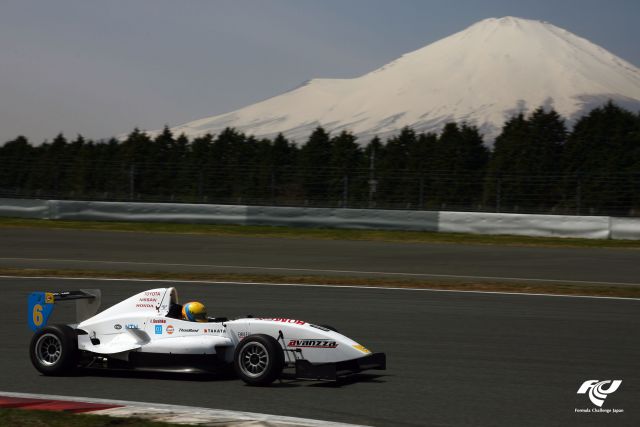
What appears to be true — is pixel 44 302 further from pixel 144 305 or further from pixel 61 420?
pixel 61 420

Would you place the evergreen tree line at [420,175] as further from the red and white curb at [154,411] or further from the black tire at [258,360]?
the red and white curb at [154,411]

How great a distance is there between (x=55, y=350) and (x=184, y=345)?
1313mm

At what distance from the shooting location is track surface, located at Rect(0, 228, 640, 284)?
19.7 m

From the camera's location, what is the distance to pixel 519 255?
75.6ft

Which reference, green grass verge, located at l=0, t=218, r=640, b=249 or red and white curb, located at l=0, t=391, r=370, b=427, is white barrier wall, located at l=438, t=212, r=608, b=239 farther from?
red and white curb, located at l=0, t=391, r=370, b=427

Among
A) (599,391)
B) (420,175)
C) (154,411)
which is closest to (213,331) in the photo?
(154,411)

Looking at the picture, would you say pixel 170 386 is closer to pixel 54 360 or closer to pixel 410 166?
pixel 54 360

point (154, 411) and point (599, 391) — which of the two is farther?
point (599, 391)

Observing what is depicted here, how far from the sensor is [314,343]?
7914mm

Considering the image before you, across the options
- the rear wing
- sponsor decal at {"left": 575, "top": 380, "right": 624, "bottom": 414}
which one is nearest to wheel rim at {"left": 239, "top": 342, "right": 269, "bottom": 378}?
the rear wing

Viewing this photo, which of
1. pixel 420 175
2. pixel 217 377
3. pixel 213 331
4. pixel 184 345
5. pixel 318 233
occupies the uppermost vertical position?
pixel 420 175

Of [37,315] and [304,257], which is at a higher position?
[37,315]

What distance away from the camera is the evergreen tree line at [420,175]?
30938 mm

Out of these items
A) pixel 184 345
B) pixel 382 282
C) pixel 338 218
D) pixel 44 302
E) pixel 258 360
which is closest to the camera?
pixel 258 360
